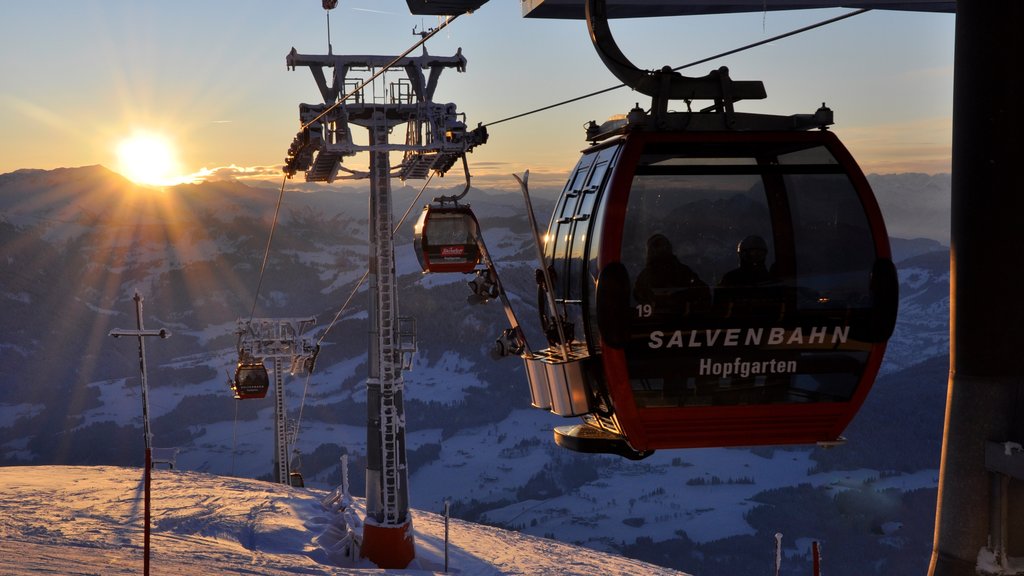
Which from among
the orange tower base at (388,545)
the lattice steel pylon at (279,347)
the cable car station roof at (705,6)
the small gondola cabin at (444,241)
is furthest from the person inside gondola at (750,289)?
the lattice steel pylon at (279,347)

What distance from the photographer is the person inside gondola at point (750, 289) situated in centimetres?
584

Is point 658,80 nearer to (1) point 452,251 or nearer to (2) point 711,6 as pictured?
(2) point 711,6

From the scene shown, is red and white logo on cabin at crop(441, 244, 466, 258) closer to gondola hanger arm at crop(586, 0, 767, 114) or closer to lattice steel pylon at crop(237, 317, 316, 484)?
gondola hanger arm at crop(586, 0, 767, 114)

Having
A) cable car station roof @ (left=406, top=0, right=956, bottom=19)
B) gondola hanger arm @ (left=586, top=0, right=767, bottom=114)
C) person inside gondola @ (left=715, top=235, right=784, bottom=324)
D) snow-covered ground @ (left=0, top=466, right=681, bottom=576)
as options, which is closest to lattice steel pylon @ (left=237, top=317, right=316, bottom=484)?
snow-covered ground @ (left=0, top=466, right=681, bottom=576)

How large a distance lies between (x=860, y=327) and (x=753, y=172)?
1180 millimetres

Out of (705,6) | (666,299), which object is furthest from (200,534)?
(666,299)

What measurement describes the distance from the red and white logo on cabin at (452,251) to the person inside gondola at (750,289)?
10.3m

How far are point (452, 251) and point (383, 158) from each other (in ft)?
17.4

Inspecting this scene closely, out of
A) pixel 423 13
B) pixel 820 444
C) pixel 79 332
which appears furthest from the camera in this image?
pixel 79 332

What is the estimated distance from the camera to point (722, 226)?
5941 mm

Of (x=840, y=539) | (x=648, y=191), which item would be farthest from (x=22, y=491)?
(x=840, y=539)

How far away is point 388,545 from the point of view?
2105 centimetres

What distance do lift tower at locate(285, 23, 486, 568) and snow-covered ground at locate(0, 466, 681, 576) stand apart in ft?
8.86

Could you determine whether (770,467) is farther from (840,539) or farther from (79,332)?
(79,332)
